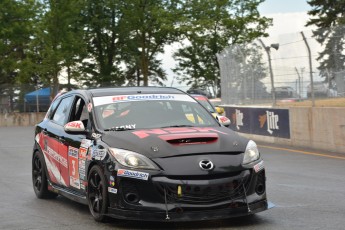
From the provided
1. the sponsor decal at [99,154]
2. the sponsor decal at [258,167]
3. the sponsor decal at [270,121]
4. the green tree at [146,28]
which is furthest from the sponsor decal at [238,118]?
the green tree at [146,28]

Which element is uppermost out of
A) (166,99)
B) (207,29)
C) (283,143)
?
(207,29)

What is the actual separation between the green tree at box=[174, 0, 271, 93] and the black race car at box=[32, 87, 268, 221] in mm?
55754

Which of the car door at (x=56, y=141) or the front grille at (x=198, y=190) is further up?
the car door at (x=56, y=141)

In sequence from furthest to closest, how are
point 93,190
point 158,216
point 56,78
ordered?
point 56,78
point 93,190
point 158,216

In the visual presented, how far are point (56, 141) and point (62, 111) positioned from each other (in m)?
0.54

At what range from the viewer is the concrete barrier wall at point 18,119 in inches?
1799

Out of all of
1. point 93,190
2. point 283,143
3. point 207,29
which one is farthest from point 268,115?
point 207,29

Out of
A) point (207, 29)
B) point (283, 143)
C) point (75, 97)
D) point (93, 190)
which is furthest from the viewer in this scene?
point (207, 29)

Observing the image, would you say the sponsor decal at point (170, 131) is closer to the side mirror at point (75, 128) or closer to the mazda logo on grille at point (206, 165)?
the mazda logo on grille at point (206, 165)

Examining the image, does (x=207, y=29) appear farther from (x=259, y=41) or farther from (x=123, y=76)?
(x=259, y=41)

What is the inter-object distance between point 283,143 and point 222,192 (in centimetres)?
1377

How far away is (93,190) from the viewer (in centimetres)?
804

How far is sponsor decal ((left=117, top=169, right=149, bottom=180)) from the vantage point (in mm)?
7242

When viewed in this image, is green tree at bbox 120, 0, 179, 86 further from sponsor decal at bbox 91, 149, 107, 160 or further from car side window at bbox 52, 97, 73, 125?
sponsor decal at bbox 91, 149, 107, 160
